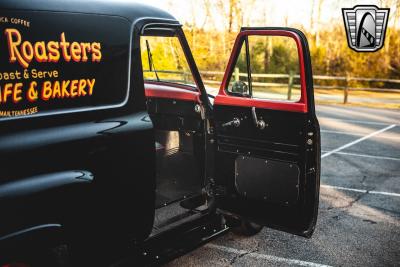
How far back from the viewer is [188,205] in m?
4.41

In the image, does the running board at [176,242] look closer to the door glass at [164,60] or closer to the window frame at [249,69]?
the window frame at [249,69]

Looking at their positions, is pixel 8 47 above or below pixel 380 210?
above

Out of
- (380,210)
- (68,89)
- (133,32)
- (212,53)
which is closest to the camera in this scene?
(68,89)

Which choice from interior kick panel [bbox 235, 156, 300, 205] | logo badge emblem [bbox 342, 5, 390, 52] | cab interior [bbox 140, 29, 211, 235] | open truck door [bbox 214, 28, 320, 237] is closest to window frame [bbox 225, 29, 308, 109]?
open truck door [bbox 214, 28, 320, 237]

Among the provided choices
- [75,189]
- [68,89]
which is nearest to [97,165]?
[75,189]

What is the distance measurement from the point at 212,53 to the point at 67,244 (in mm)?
19874

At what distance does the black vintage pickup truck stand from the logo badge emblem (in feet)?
51.8

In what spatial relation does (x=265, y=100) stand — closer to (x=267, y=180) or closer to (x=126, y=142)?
(x=267, y=180)

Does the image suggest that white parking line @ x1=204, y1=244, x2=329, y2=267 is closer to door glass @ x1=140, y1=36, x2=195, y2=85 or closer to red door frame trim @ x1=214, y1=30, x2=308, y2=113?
red door frame trim @ x1=214, y1=30, x2=308, y2=113

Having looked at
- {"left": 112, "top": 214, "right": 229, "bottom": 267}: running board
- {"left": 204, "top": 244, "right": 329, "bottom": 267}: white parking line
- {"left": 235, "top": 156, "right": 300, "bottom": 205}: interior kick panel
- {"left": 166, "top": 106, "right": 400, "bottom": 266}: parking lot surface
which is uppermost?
{"left": 235, "top": 156, "right": 300, "bottom": 205}: interior kick panel

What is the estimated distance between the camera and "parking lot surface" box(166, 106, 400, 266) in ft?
14.1

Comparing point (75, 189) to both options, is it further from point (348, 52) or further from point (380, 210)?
point (348, 52)

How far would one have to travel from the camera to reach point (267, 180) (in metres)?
3.83

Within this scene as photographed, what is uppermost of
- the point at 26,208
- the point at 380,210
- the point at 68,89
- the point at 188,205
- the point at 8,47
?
the point at 8,47
